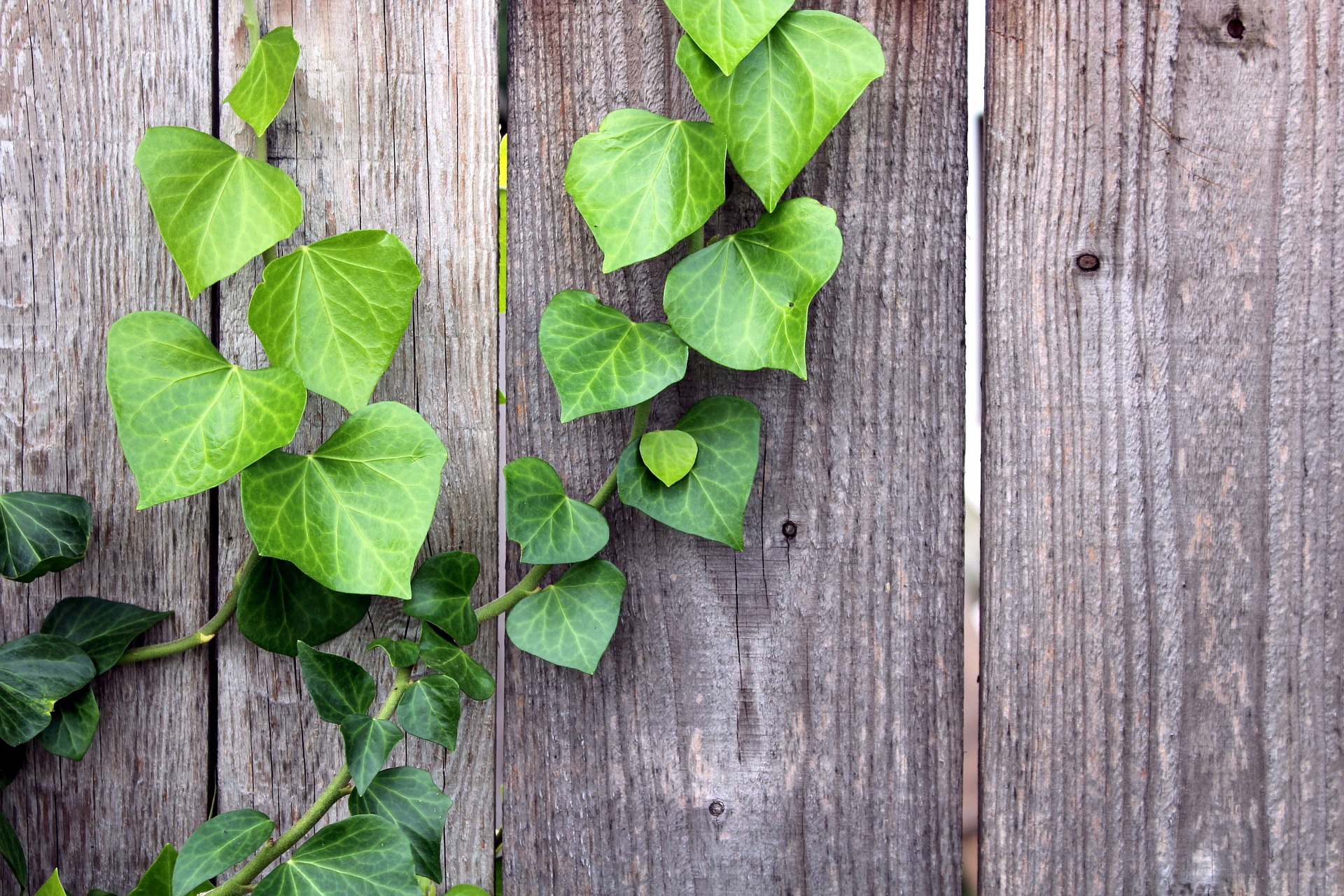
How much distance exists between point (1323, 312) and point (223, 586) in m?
0.88

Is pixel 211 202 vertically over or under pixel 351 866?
over

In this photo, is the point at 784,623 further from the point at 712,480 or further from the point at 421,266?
the point at 421,266

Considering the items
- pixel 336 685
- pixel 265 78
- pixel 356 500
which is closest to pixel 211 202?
pixel 265 78

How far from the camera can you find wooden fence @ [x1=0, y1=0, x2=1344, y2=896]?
2.15 feet

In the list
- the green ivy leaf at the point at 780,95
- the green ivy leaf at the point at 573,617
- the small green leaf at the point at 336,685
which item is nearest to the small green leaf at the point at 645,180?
the green ivy leaf at the point at 780,95

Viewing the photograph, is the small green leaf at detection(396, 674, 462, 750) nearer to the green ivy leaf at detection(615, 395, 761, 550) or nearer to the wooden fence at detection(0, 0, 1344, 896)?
the wooden fence at detection(0, 0, 1344, 896)

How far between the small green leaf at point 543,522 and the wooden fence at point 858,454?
0.05m

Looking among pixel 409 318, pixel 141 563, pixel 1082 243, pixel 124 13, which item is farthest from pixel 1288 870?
pixel 124 13

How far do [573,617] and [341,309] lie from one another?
0.28 m

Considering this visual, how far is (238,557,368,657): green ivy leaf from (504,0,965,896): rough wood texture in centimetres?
14

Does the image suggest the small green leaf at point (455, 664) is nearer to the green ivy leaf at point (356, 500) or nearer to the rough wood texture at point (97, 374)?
the green ivy leaf at point (356, 500)

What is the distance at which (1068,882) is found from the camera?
67 centimetres

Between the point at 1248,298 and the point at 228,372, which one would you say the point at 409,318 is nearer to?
the point at 228,372

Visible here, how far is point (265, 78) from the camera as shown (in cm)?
61
